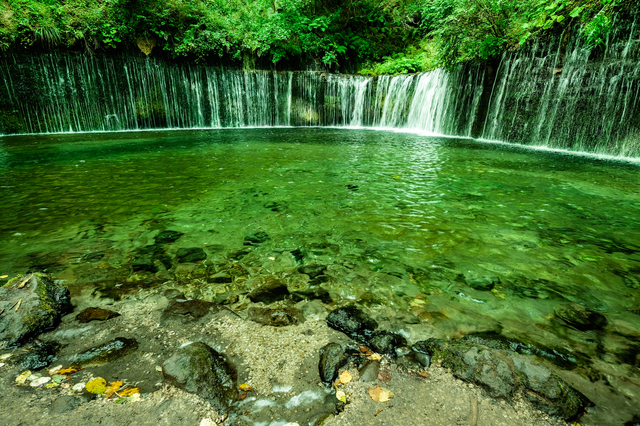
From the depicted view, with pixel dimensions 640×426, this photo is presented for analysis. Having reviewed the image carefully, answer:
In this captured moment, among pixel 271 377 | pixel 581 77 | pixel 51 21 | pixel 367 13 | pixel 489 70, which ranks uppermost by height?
pixel 367 13

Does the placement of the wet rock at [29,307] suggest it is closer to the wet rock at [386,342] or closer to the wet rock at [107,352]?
the wet rock at [107,352]

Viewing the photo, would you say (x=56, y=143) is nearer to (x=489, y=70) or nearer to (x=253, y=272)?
(x=253, y=272)

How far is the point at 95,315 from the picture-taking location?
199 cm

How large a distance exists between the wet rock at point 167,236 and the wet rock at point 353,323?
2.06m

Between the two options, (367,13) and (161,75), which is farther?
(367,13)

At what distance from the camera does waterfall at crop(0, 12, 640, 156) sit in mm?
8109

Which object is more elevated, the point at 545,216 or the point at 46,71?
the point at 46,71

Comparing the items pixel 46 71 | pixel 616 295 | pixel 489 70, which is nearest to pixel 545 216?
pixel 616 295

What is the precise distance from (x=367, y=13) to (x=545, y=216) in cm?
2288

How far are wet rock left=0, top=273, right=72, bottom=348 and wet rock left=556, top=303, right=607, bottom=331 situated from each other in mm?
3341

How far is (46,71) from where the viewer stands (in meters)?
13.6

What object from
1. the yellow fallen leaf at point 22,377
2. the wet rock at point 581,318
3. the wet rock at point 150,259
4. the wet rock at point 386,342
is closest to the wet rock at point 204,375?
the yellow fallen leaf at point 22,377

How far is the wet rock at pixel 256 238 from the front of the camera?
121 inches

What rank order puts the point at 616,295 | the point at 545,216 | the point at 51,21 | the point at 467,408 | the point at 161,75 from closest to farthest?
1. the point at 467,408
2. the point at 616,295
3. the point at 545,216
4. the point at 51,21
5. the point at 161,75
